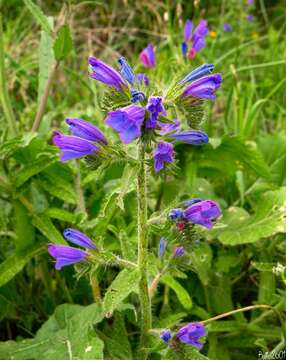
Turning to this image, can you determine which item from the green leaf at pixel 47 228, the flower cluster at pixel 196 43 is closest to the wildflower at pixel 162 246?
the green leaf at pixel 47 228

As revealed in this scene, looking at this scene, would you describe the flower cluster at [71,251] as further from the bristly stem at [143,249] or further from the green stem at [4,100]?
the green stem at [4,100]

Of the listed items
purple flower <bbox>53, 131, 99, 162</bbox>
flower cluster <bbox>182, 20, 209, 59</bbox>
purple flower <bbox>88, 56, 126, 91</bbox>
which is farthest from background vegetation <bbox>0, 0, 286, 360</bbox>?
flower cluster <bbox>182, 20, 209, 59</bbox>

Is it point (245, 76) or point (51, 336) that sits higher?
point (245, 76)

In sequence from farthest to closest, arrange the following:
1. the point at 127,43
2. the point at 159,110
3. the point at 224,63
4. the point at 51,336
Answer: the point at 127,43 → the point at 224,63 → the point at 51,336 → the point at 159,110

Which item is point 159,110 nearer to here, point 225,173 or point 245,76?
point 225,173

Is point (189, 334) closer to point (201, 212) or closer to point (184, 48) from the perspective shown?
point (201, 212)

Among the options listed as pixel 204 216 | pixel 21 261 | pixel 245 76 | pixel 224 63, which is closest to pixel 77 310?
pixel 21 261

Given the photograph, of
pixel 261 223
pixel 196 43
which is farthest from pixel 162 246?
pixel 196 43
